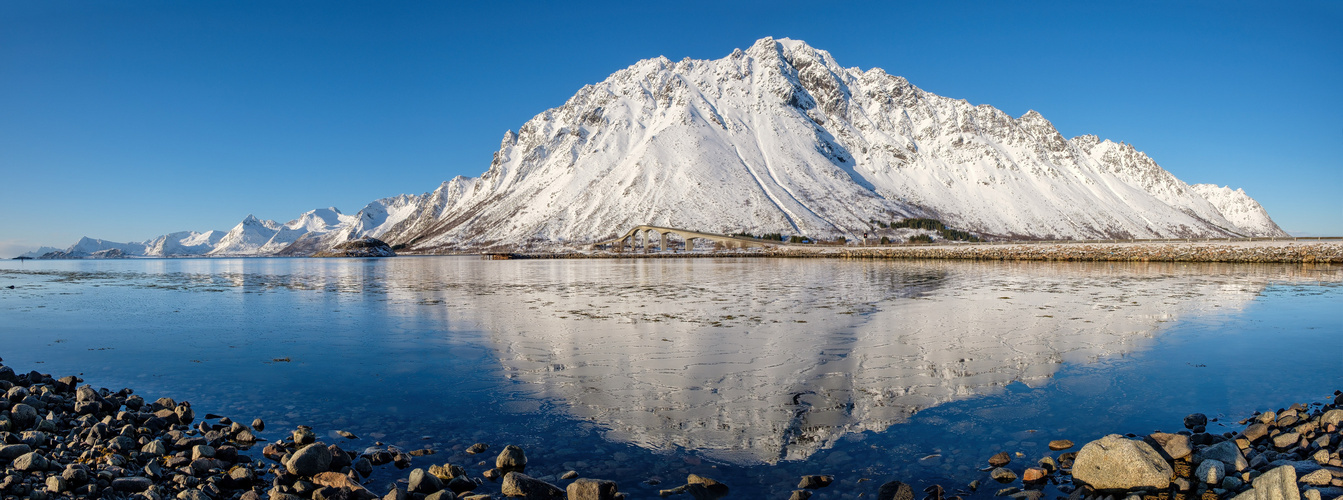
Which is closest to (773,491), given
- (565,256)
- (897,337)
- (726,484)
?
(726,484)

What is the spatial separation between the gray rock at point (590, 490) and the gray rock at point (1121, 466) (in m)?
5.86

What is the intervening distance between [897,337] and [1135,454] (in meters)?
11.6

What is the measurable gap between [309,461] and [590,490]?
151 inches

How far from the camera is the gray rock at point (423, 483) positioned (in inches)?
317

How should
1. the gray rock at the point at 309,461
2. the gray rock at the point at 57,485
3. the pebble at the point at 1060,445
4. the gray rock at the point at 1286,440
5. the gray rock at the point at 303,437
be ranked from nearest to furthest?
the gray rock at the point at 57,485 → the gray rock at the point at 309,461 → the gray rock at the point at 1286,440 → the pebble at the point at 1060,445 → the gray rock at the point at 303,437

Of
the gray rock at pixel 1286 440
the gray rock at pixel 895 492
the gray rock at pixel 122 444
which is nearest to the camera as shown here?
the gray rock at pixel 895 492

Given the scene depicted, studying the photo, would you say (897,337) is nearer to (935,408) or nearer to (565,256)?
(935,408)

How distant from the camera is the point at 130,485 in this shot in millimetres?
8164

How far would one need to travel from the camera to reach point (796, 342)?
19.1m

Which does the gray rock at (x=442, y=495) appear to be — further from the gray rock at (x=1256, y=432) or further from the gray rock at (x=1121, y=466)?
the gray rock at (x=1256, y=432)

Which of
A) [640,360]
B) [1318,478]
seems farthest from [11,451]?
[1318,478]

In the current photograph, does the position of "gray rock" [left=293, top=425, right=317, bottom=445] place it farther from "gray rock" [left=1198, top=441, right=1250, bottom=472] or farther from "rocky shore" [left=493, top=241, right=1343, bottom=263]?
"rocky shore" [left=493, top=241, right=1343, bottom=263]

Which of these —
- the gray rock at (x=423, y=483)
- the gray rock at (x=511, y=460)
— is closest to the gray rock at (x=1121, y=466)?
the gray rock at (x=511, y=460)

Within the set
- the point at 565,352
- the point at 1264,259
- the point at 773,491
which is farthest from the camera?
the point at 1264,259
